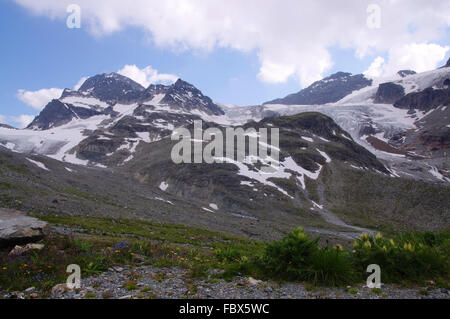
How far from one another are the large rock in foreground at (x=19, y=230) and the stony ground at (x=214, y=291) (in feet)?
10.9

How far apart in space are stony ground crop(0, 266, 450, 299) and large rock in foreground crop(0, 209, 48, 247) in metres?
3.33

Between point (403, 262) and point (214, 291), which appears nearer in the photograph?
point (214, 291)

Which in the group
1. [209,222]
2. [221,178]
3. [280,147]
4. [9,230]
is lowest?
[209,222]

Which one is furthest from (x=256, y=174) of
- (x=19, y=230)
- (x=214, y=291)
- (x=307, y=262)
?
(x=214, y=291)

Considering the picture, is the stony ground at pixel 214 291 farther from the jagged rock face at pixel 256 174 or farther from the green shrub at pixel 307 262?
the jagged rock face at pixel 256 174

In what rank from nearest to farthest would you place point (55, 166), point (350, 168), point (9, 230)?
point (9, 230) < point (55, 166) < point (350, 168)

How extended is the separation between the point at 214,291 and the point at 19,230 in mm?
8073

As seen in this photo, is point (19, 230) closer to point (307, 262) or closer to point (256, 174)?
point (307, 262)

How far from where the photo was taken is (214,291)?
8.28 meters

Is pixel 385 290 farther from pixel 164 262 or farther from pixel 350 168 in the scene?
pixel 350 168
